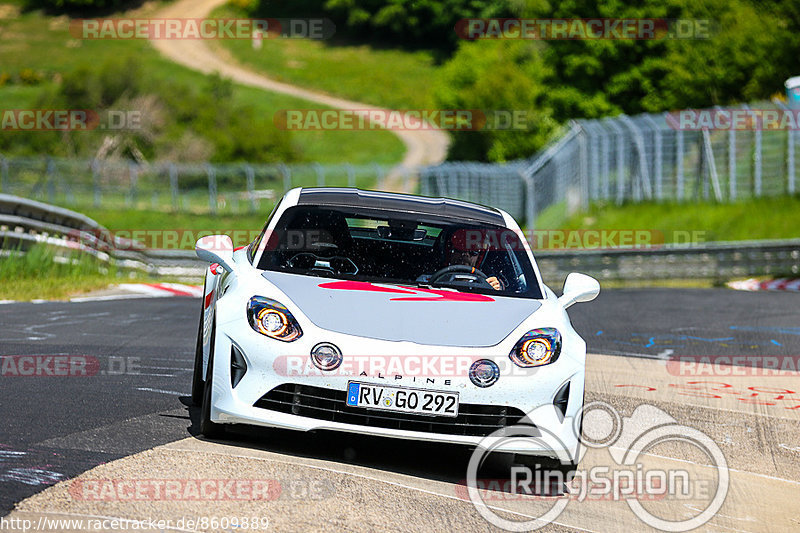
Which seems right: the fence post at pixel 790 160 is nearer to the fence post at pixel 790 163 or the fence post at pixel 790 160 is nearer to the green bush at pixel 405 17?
the fence post at pixel 790 163

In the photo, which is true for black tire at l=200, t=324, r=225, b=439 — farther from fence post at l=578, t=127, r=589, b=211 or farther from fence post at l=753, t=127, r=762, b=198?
fence post at l=578, t=127, r=589, b=211

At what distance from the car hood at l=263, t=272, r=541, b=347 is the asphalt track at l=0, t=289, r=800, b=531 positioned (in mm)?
569

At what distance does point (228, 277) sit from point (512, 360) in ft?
5.75

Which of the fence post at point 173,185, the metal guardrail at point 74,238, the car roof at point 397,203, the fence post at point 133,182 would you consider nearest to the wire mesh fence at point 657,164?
the metal guardrail at point 74,238

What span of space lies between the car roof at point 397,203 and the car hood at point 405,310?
86cm

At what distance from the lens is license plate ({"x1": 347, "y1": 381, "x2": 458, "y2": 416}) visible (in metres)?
5.88

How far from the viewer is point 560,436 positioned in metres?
6.14

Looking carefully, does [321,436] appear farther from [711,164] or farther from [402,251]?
[711,164]

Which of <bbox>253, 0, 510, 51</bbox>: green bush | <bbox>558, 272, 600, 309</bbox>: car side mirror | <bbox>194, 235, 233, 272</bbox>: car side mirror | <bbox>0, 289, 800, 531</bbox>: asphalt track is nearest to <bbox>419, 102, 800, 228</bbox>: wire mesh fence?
<bbox>0, 289, 800, 531</bbox>: asphalt track

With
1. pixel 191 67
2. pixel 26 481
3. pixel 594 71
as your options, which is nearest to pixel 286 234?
pixel 26 481

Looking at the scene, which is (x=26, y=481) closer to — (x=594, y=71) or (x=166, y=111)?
(x=594, y=71)

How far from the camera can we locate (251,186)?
40844 millimetres

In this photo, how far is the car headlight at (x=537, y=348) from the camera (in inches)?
242

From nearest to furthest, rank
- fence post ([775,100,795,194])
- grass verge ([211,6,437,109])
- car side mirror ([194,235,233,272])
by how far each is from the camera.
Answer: car side mirror ([194,235,233,272]) → fence post ([775,100,795,194]) → grass verge ([211,6,437,109])
